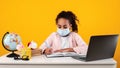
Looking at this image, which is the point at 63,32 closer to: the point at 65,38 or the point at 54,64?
the point at 65,38

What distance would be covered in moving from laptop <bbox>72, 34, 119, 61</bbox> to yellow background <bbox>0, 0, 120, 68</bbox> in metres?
1.35

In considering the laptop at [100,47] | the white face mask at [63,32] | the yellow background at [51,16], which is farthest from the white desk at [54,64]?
the yellow background at [51,16]

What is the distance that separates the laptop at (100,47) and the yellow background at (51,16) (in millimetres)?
1346

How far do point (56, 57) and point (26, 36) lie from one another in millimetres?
1465

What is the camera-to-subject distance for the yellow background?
3287 mm

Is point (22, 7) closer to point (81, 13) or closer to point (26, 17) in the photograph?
point (26, 17)

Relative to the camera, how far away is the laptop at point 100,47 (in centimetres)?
178

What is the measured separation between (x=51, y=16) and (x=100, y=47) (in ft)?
5.22

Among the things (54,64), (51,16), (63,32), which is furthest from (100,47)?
(51,16)

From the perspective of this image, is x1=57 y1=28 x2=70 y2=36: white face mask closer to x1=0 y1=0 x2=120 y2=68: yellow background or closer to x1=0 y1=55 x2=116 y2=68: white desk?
x1=0 y1=55 x2=116 y2=68: white desk

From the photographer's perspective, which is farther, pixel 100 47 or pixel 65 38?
pixel 65 38

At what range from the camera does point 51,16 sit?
131 inches

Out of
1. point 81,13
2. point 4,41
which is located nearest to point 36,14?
point 81,13

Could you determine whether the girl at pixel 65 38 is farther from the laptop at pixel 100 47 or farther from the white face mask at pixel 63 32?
the laptop at pixel 100 47
